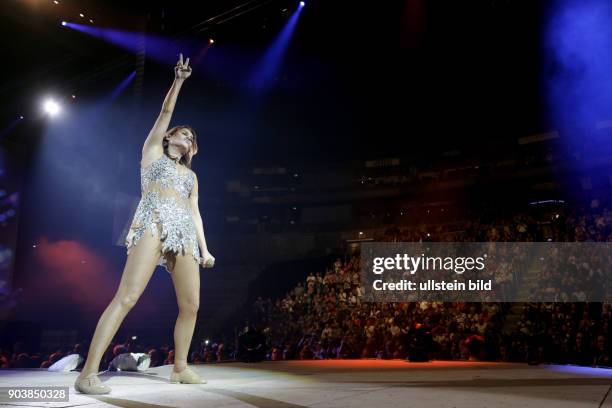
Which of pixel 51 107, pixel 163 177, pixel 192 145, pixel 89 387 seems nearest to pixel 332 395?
pixel 89 387

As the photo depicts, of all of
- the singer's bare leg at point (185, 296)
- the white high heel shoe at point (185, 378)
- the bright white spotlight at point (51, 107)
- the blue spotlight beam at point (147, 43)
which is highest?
the blue spotlight beam at point (147, 43)

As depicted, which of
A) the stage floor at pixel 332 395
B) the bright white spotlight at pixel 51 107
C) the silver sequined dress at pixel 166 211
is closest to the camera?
the stage floor at pixel 332 395

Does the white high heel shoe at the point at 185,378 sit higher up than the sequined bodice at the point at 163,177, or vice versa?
the sequined bodice at the point at 163,177

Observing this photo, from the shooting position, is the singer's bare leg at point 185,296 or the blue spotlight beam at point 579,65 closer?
the singer's bare leg at point 185,296

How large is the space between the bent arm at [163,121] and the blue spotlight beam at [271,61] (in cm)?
970

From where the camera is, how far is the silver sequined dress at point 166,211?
8.46 ft

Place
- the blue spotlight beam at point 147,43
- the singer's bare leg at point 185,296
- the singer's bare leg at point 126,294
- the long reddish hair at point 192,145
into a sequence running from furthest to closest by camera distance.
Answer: the blue spotlight beam at point 147,43 → the long reddish hair at point 192,145 → the singer's bare leg at point 185,296 → the singer's bare leg at point 126,294

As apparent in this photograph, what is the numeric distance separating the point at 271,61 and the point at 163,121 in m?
13.0

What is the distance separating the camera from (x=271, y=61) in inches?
592

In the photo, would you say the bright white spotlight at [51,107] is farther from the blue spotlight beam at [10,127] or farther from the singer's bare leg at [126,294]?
the singer's bare leg at [126,294]

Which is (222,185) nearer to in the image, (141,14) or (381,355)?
(141,14)

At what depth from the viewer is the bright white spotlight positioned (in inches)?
426

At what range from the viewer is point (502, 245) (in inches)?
445

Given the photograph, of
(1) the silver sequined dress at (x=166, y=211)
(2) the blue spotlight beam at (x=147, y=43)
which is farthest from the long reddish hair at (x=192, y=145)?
(2) the blue spotlight beam at (x=147, y=43)
